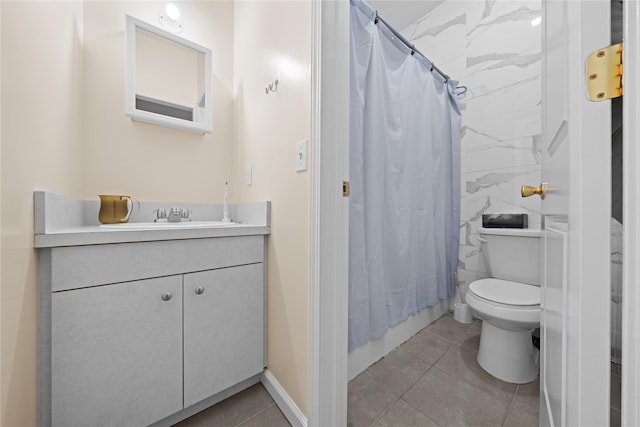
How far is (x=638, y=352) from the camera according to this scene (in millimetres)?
308

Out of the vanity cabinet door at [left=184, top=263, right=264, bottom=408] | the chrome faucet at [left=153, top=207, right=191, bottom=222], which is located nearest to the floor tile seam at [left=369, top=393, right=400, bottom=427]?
the vanity cabinet door at [left=184, top=263, right=264, bottom=408]

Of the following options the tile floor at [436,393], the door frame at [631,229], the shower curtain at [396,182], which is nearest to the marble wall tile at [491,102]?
the shower curtain at [396,182]

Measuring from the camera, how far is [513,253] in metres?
1.54

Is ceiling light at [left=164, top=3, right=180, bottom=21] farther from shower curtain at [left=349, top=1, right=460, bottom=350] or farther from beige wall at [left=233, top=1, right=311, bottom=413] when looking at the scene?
shower curtain at [left=349, top=1, right=460, bottom=350]

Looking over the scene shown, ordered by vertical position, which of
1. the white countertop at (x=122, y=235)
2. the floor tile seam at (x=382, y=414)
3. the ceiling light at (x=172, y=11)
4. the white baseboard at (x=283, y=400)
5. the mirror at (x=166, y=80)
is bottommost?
the floor tile seam at (x=382, y=414)

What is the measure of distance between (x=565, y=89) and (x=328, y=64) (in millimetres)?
663

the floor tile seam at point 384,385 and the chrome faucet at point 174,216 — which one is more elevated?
the chrome faucet at point 174,216

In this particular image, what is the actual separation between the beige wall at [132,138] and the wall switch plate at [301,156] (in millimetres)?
31

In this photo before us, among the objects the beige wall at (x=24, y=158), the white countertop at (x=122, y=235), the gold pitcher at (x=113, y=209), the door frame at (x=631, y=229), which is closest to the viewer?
the door frame at (x=631, y=229)

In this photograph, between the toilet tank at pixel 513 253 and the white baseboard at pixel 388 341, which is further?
the toilet tank at pixel 513 253

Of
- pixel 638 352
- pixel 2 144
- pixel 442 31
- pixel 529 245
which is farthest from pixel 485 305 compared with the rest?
pixel 442 31

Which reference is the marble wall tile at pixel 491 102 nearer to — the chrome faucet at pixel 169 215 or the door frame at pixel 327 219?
the door frame at pixel 327 219

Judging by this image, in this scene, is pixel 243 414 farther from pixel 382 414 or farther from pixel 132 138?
pixel 132 138

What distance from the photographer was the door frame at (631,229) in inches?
12.1
